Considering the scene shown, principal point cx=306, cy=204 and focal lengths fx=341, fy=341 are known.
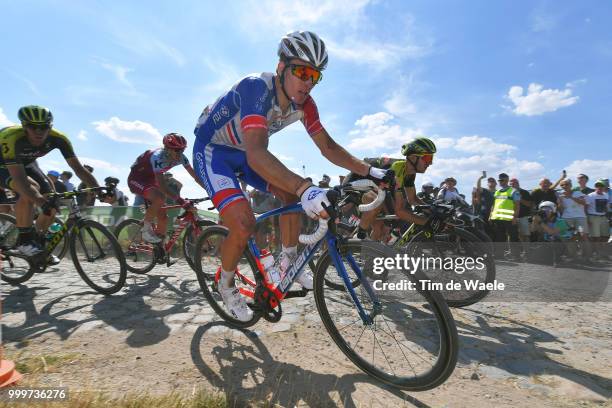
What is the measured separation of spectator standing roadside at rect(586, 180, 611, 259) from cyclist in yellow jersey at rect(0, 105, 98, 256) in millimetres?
12312

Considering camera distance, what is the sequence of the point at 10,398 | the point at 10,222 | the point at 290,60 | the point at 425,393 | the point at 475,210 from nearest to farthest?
the point at 10,398
the point at 425,393
the point at 290,60
the point at 10,222
the point at 475,210

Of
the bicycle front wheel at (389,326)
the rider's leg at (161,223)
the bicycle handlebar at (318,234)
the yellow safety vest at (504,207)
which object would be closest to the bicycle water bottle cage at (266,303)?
the bicycle front wheel at (389,326)

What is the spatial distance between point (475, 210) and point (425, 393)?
393 inches

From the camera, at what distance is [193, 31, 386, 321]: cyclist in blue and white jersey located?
2826mm

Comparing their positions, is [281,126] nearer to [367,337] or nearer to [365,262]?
[365,262]

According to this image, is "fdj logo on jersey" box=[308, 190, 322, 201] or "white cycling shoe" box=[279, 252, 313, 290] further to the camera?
"white cycling shoe" box=[279, 252, 313, 290]

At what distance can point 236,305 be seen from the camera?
324 centimetres

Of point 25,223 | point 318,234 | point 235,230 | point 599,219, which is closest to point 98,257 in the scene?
point 25,223

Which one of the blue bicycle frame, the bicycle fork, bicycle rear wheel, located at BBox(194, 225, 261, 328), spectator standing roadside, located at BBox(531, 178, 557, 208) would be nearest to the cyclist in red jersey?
bicycle rear wheel, located at BBox(194, 225, 261, 328)

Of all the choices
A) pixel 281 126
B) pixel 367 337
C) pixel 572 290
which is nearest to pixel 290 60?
pixel 281 126

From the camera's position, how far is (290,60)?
10.0 ft

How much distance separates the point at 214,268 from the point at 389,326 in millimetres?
2278

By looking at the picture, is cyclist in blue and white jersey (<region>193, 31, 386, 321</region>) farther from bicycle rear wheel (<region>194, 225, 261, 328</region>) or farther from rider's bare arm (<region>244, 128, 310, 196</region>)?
bicycle rear wheel (<region>194, 225, 261, 328</region>)

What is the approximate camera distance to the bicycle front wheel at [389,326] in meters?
2.30
